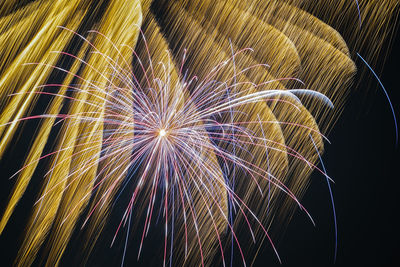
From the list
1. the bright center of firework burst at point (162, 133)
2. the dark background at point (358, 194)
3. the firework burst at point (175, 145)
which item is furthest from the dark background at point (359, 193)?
the bright center of firework burst at point (162, 133)

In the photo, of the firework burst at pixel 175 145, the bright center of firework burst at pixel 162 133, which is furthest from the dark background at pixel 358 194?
the bright center of firework burst at pixel 162 133

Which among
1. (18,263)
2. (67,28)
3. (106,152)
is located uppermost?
(67,28)

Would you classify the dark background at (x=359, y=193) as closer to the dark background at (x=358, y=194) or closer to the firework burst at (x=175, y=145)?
the dark background at (x=358, y=194)

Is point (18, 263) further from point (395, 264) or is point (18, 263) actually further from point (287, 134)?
point (395, 264)

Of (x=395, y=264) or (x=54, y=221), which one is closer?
(x=54, y=221)

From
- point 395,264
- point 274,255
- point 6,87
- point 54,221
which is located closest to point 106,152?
point 54,221

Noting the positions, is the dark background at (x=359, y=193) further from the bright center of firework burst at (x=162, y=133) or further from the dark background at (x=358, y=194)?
the bright center of firework burst at (x=162, y=133)

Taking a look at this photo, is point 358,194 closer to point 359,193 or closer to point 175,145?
point 359,193

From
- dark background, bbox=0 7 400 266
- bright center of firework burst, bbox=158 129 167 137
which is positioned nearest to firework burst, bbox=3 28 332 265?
bright center of firework burst, bbox=158 129 167 137

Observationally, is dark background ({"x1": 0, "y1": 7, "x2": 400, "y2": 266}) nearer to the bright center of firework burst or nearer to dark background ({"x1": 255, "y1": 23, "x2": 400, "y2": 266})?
dark background ({"x1": 255, "y1": 23, "x2": 400, "y2": 266})
